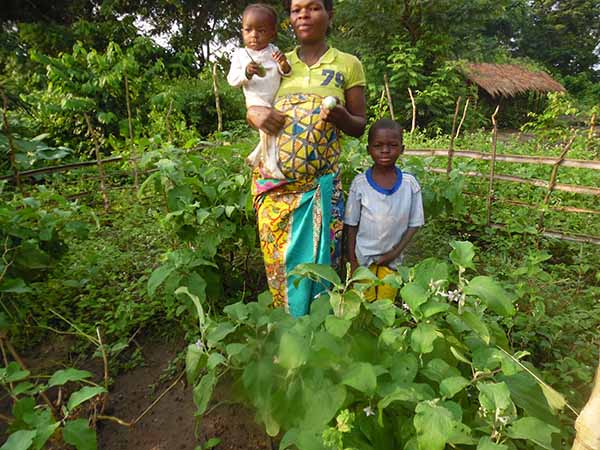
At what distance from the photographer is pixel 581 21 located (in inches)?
957

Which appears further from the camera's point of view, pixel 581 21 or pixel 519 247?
pixel 581 21

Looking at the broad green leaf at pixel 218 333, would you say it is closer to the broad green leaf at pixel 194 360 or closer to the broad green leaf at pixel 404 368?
the broad green leaf at pixel 194 360

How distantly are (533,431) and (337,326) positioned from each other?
1.53 feet

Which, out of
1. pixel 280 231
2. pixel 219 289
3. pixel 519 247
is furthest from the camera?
pixel 519 247

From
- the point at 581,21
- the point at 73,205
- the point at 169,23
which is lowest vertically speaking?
the point at 73,205

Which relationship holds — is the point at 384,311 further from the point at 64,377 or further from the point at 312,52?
the point at 312,52

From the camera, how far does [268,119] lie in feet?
5.61

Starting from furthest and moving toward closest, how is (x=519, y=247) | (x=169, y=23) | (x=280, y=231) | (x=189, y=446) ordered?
1. (x=169, y=23)
2. (x=519, y=247)
3. (x=280, y=231)
4. (x=189, y=446)

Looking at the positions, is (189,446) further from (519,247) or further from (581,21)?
(581,21)

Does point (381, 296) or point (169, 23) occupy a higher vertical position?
point (169, 23)

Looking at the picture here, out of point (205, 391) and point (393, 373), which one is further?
point (205, 391)

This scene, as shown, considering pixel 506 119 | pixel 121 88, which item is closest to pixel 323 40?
pixel 121 88

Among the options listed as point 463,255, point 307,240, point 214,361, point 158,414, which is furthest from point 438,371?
point 158,414

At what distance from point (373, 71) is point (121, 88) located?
7.01m
